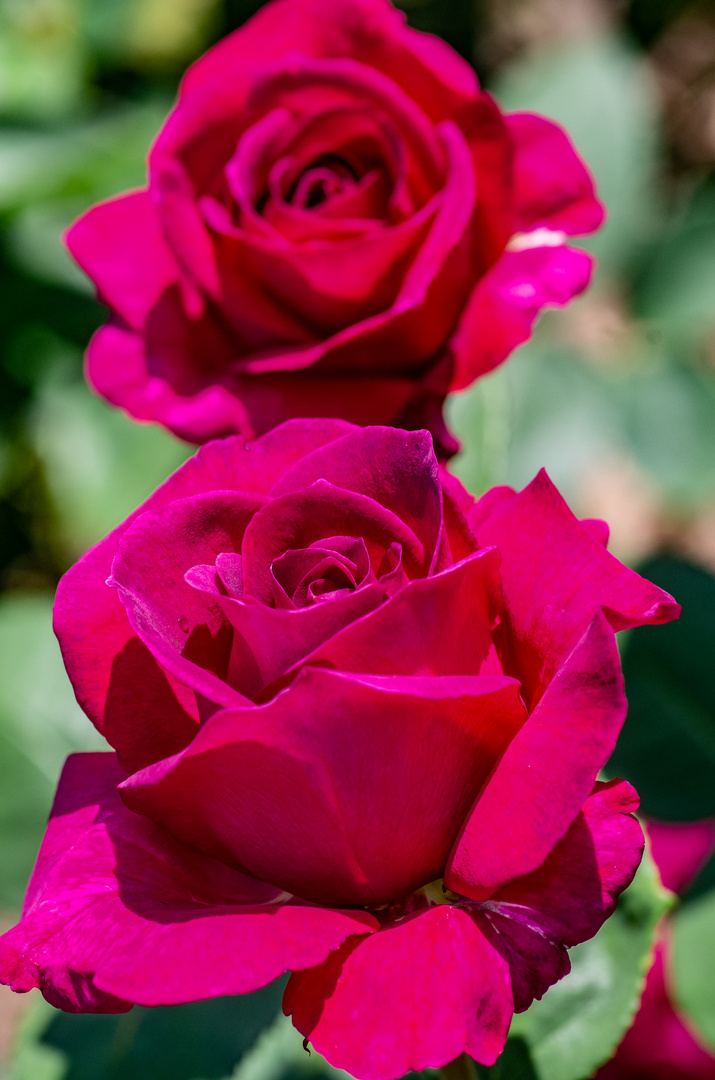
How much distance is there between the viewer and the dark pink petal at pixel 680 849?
946 mm

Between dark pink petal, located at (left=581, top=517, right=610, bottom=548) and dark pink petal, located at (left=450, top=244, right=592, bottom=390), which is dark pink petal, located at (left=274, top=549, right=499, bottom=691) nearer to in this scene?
dark pink petal, located at (left=581, top=517, right=610, bottom=548)

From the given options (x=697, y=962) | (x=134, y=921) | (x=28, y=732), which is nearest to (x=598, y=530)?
(x=134, y=921)

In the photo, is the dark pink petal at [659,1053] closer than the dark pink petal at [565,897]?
No

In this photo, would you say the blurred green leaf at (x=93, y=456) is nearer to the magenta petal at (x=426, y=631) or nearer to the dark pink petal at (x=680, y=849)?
the dark pink petal at (x=680, y=849)

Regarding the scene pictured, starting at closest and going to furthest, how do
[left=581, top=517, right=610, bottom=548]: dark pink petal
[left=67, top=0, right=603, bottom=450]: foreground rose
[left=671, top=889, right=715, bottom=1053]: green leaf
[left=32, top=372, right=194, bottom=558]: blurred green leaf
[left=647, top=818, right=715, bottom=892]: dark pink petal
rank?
[left=581, top=517, right=610, bottom=548]: dark pink petal < [left=67, top=0, right=603, bottom=450]: foreground rose < [left=671, top=889, right=715, bottom=1053]: green leaf < [left=647, top=818, right=715, bottom=892]: dark pink petal < [left=32, top=372, right=194, bottom=558]: blurred green leaf

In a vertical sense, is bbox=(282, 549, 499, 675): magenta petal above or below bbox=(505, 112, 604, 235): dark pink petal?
below

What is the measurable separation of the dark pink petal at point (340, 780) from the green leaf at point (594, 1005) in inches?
10.0

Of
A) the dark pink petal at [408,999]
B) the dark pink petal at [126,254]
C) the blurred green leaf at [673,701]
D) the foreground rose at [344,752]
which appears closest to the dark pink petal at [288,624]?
the foreground rose at [344,752]

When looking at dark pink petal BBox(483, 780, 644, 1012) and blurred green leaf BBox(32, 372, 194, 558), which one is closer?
dark pink petal BBox(483, 780, 644, 1012)

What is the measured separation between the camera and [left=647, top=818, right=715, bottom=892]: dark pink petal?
0.95 meters

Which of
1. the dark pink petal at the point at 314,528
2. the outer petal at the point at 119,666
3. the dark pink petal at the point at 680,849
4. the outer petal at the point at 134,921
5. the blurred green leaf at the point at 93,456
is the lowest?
the blurred green leaf at the point at 93,456

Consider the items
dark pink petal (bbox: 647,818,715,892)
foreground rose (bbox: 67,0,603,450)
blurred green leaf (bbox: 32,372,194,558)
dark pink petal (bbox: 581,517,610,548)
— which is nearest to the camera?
dark pink petal (bbox: 581,517,610,548)

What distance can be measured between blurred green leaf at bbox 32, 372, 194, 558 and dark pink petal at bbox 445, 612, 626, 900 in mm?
1109

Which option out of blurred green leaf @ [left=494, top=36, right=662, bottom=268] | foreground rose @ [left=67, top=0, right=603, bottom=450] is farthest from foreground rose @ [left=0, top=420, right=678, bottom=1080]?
blurred green leaf @ [left=494, top=36, right=662, bottom=268]
